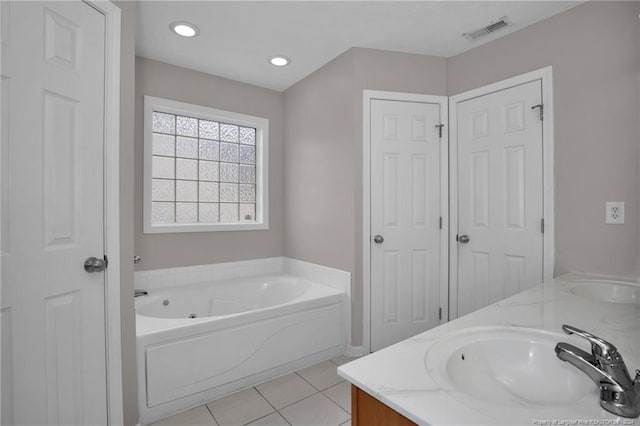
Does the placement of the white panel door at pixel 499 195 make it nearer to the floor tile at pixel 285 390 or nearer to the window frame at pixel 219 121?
the floor tile at pixel 285 390

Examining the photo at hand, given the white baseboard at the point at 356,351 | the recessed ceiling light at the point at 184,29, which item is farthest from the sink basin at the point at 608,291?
the recessed ceiling light at the point at 184,29

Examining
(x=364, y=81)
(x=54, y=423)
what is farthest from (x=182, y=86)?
(x=54, y=423)

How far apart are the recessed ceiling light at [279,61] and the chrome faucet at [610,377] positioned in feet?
8.94

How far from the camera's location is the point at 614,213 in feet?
6.25

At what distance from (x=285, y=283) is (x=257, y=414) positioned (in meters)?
1.33

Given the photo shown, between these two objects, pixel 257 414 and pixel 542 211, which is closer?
pixel 257 414

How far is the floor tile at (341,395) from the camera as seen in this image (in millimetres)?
1961

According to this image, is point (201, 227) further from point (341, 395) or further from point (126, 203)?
point (341, 395)

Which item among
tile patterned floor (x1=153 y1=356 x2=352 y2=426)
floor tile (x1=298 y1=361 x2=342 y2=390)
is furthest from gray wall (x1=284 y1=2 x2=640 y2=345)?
tile patterned floor (x1=153 y1=356 x2=352 y2=426)

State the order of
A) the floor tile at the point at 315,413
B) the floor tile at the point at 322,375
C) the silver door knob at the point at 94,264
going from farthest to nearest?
the floor tile at the point at 322,375
the floor tile at the point at 315,413
the silver door knob at the point at 94,264

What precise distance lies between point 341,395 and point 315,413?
0.80 feet

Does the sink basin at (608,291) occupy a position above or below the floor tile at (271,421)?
above

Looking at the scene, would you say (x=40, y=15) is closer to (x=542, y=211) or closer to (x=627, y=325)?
(x=627, y=325)

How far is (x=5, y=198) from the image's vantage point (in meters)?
1.15
